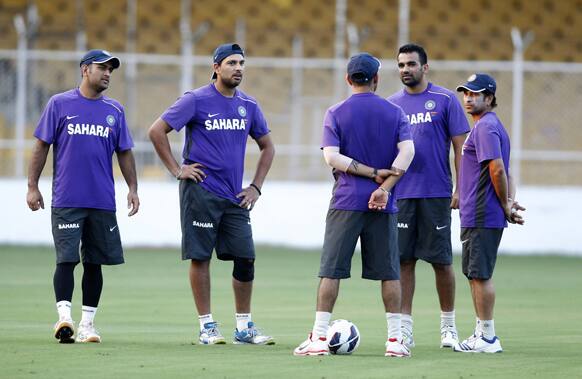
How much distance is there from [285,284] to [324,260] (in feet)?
20.9

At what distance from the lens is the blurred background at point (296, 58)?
21.0 metres

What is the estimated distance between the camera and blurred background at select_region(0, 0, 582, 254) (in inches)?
827

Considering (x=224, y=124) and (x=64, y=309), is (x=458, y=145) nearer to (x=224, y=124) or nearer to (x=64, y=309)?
(x=224, y=124)

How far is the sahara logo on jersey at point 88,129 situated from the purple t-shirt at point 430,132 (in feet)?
7.64

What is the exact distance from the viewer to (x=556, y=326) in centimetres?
1077

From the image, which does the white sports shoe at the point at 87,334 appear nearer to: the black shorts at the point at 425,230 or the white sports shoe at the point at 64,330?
the white sports shoe at the point at 64,330

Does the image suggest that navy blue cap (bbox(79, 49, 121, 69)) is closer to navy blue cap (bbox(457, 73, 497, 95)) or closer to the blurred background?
navy blue cap (bbox(457, 73, 497, 95))

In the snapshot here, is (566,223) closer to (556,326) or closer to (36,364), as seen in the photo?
(556,326)

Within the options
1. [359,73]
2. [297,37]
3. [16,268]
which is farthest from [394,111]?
[297,37]

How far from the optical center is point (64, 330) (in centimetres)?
902

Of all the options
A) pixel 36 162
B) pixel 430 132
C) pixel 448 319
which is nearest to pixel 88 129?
pixel 36 162

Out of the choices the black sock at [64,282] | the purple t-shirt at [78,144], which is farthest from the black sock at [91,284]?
the purple t-shirt at [78,144]

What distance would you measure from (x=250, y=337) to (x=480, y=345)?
173 centimetres

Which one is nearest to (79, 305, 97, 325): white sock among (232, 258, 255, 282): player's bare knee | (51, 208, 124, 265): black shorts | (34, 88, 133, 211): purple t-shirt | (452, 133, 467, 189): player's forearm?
(51, 208, 124, 265): black shorts
